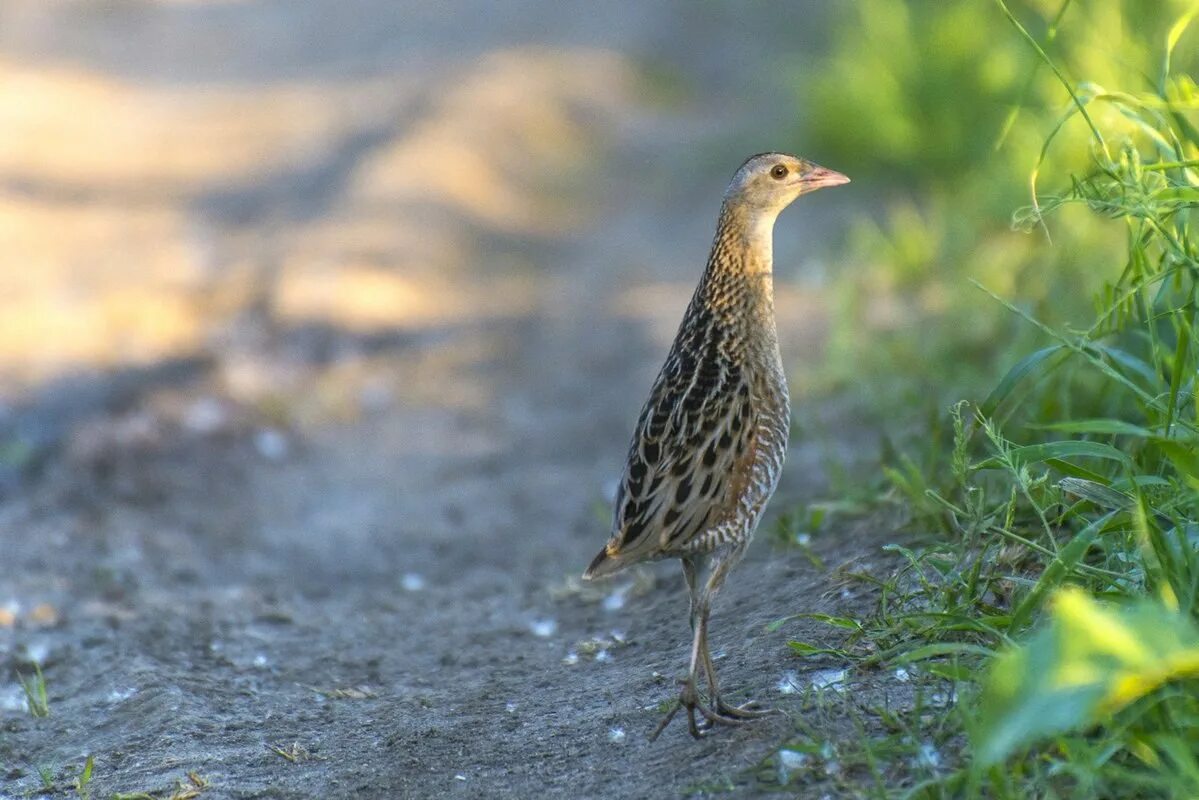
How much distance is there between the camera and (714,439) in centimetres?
357

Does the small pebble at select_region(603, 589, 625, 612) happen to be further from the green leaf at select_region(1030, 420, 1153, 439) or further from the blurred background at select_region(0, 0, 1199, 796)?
the green leaf at select_region(1030, 420, 1153, 439)

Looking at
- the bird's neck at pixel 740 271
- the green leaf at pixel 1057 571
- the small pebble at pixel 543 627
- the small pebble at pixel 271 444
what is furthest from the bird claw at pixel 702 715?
the small pebble at pixel 271 444

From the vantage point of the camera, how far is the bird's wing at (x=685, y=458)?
3.43m

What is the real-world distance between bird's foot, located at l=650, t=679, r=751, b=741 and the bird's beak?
1.57 m

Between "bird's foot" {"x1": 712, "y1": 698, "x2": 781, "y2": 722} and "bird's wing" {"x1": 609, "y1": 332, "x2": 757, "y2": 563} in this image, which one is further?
"bird's wing" {"x1": 609, "y1": 332, "x2": 757, "y2": 563}

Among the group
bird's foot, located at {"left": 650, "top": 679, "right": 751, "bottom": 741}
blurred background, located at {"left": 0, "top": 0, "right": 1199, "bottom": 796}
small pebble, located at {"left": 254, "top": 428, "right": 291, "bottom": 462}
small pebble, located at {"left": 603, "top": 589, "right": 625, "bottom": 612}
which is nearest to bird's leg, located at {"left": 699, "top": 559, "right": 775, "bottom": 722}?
bird's foot, located at {"left": 650, "top": 679, "right": 751, "bottom": 741}

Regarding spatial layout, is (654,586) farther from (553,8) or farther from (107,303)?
(553,8)

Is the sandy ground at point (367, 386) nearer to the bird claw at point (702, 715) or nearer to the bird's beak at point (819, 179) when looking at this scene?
the bird claw at point (702, 715)

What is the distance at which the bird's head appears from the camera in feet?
13.4

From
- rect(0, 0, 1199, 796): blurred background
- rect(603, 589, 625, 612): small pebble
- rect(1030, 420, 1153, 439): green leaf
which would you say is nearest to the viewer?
rect(1030, 420, 1153, 439): green leaf

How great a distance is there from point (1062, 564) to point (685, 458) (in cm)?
94

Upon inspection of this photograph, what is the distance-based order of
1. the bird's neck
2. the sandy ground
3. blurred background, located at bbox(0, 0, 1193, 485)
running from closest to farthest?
the sandy ground, the bird's neck, blurred background, located at bbox(0, 0, 1193, 485)

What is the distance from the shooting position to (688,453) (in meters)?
3.56

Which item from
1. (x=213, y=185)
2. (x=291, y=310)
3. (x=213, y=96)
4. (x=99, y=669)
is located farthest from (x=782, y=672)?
(x=213, y=96)
